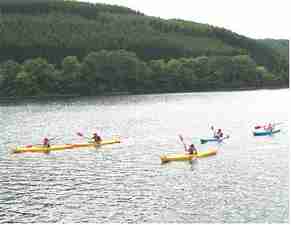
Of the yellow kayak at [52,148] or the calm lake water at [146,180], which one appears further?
the yellow kayak at [52,148]

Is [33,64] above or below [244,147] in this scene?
above

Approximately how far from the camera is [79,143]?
3157 inches

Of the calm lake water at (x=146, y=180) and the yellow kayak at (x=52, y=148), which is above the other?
the yellow kayak at (x=52, y=148)

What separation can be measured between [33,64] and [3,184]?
148 m

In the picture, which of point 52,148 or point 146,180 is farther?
point 52,148

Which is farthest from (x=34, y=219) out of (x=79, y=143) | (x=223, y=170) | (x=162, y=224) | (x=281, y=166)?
(x=79, y=143)

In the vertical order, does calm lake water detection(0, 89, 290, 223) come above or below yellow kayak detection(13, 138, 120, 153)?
below

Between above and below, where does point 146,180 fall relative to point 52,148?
below

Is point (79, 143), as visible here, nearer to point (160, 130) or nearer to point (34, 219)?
point (160, 130)

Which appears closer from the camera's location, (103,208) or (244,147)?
(103,208)

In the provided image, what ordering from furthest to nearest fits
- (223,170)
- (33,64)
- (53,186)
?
(33,64)
(223,170)
(53,186)

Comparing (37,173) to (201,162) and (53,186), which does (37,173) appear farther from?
(201,162)

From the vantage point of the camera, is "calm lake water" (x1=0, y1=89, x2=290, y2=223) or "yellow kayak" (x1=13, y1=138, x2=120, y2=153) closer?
"calm lake water" (x1=0, y1=89, x2=290, y2=223)

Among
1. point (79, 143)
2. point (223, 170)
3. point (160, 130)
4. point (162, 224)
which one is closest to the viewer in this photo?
point (162, 224)
